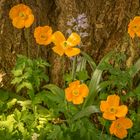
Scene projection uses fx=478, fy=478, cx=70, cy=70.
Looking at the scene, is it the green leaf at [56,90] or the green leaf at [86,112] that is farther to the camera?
the green leaf at [56,90]

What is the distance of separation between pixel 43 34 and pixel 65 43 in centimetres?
15

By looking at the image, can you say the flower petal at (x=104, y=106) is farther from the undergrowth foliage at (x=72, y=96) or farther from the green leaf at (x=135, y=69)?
the green leaf at (x=135, y=69)

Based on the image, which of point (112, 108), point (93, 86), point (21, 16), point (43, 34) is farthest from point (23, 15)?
point (112, 108)

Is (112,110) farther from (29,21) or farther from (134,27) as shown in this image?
(29,21)

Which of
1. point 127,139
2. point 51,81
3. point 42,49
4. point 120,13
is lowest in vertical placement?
point 127,139

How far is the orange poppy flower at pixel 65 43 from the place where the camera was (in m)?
2.91

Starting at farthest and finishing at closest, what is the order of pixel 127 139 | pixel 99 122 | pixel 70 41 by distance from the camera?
pixel 99 122 < pixel 127 139 < pixel 70 41

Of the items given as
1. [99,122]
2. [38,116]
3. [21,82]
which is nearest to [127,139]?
[99,122]

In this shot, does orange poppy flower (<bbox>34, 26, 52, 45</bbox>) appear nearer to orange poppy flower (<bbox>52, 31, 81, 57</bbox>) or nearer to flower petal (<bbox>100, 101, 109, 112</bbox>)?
orange poppy flower (<bbox>52, 31, 81, 57</bbox>)

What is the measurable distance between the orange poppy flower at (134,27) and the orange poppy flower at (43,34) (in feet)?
1.63

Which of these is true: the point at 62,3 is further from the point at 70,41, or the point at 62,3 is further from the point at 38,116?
the point at 38,116

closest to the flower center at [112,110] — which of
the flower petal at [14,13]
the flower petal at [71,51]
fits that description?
the flower petal at [71,51]

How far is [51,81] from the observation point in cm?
348

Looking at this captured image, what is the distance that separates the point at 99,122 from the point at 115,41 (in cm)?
61
